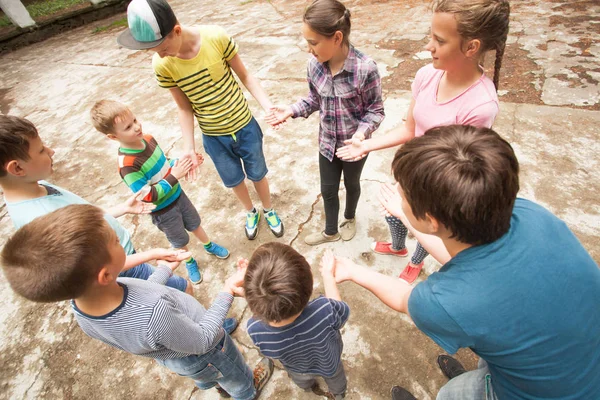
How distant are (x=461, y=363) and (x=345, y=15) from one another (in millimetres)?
2056

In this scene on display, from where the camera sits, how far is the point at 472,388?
3.81 ft

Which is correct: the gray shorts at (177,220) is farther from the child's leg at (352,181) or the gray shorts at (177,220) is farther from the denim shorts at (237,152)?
the child's leg at (352,181)

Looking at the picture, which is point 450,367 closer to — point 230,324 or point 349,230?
point 349,230

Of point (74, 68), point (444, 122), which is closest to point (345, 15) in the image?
point (444, 122)

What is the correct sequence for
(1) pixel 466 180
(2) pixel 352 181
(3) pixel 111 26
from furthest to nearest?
(3) pixel 111 26 < (2) pixel 352 181 < (1) pixel 466 180

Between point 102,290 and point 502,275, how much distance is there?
4.47 feet

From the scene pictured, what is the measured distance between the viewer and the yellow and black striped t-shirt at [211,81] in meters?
1.91

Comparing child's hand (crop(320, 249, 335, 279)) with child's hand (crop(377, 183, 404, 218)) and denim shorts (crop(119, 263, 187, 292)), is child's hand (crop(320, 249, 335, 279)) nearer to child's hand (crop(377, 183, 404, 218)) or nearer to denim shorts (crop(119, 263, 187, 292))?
child's hand (crop(377, 183, 404, 218))

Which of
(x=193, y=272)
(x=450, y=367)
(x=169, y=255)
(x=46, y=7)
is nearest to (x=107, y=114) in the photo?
(x=169, y=255)

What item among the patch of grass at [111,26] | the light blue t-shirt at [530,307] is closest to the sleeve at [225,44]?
the light blue t-shirt at [530,307]

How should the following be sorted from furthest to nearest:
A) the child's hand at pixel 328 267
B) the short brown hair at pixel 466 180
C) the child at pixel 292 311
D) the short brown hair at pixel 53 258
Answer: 1. the child's hand at pixel 328 267
2. the child at pixel 292 311
3. the short brown hair at pixel 53 258
4. the short brown hair at pixel 466 180

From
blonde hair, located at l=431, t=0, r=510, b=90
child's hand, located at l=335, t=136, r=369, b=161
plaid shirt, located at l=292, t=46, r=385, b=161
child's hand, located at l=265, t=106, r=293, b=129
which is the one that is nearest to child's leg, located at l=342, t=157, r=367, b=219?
plaid shirt, located at l=292, t=46, r=385, b=161

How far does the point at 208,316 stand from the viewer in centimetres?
140

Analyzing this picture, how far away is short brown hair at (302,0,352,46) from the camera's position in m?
1.54
